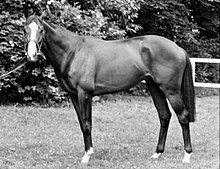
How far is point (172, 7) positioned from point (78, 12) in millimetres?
5250

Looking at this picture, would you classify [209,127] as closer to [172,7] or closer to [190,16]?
[172,7]

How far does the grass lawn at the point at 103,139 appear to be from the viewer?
5988 mm

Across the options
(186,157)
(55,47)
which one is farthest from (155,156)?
(55,47)

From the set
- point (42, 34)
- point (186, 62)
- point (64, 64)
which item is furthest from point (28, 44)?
point (186, 62)

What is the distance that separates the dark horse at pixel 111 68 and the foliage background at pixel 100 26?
4.15 meters

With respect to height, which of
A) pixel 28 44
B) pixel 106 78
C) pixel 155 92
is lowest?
pixel 155 92

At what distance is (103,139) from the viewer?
7.71 metres

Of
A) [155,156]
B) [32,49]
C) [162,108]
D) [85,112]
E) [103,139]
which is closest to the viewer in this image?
[32,49]

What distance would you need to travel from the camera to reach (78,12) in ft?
34.1

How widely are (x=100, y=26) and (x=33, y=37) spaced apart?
5.72 meters

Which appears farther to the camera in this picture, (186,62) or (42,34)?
(186,62)

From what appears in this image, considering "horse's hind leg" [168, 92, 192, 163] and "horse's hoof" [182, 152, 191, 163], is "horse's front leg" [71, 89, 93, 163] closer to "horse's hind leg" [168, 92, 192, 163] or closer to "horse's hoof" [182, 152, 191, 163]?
"horse's hind leg" [168, 92, 192, 163]

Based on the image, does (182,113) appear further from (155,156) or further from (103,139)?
(103,139)

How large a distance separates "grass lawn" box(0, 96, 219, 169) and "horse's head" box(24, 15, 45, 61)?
1.48m
